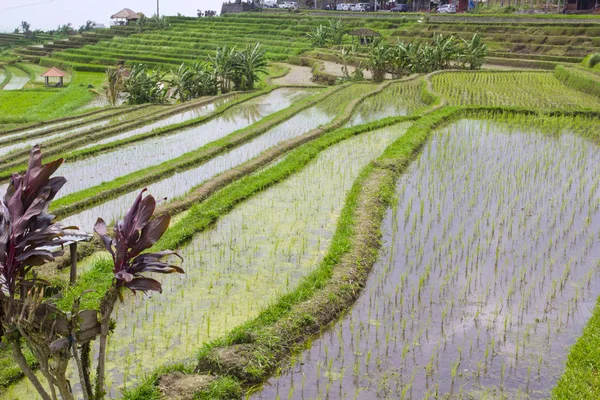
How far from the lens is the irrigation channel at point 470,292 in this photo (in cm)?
387

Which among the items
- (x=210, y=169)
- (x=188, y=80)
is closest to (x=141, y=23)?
(x=188, y=80)

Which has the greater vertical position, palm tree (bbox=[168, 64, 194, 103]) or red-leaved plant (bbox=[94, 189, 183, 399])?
red-leaved plant (bbox=[94, 189, 183, 399])

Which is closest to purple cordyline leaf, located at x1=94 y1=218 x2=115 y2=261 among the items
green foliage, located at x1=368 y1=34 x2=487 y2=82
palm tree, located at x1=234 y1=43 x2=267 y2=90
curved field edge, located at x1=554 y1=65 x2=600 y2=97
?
curved field edge, located at x1=554 y1=65 x2=600 y2=97

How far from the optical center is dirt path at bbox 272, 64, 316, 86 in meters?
19.8

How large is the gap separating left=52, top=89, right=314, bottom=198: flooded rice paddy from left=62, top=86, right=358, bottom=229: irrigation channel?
0.75 m

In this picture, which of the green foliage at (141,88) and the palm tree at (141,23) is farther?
the palm tree at (141,23)

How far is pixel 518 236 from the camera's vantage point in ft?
20.1

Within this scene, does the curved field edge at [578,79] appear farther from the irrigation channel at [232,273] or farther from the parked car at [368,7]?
the parked car at [368,7]

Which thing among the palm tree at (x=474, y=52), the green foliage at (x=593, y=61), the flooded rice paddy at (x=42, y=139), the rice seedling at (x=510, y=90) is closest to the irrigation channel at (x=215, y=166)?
the rice seedling at (x=510, y=90)

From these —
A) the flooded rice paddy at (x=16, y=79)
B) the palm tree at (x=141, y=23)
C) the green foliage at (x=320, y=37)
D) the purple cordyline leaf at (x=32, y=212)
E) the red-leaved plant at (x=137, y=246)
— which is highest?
the palm tree at (x=141, y=23)

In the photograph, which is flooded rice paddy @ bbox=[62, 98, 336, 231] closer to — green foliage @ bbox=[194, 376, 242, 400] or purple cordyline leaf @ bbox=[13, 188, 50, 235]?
green foliage @ bbox=[194, 376, 242, 400]

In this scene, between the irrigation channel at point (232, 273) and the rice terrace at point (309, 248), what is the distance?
0.06 feet

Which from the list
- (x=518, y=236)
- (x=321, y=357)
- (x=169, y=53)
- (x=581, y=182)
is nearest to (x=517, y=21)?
(x=169, y=53)

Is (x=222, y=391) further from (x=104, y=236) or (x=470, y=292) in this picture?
(x=470, y=292)
